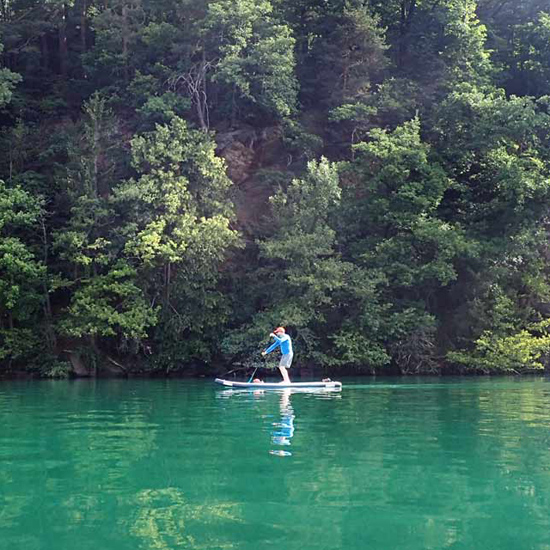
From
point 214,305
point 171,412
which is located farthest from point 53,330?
point 171,412

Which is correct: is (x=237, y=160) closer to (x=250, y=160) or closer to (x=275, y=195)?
(x=250, y=160)

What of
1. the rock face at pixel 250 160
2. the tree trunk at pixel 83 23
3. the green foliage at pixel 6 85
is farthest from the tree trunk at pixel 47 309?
the tree trunk at pixel 83 23

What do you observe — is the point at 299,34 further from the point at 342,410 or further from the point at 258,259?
the point at 342,410

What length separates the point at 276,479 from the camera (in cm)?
665

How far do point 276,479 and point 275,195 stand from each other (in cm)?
2231

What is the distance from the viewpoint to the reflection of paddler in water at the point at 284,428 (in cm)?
896

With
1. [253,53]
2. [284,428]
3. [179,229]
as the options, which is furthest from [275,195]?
[284,428]

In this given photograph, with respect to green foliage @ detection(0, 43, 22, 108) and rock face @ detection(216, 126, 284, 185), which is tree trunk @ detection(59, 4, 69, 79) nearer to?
green foliage @ detection(0, 43, 22, 108)

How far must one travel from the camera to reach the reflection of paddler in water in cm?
896

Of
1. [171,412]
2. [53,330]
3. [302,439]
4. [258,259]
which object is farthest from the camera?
[258,259]

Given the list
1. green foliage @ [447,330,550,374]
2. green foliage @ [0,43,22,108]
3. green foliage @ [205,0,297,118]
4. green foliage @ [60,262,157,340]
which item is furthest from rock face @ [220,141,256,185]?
green foliage @ [447,330,550,374]

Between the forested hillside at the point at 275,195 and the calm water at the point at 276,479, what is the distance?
12.8 metres

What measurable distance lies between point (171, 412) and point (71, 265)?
1458cm

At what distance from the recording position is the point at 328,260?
26.1 metres
